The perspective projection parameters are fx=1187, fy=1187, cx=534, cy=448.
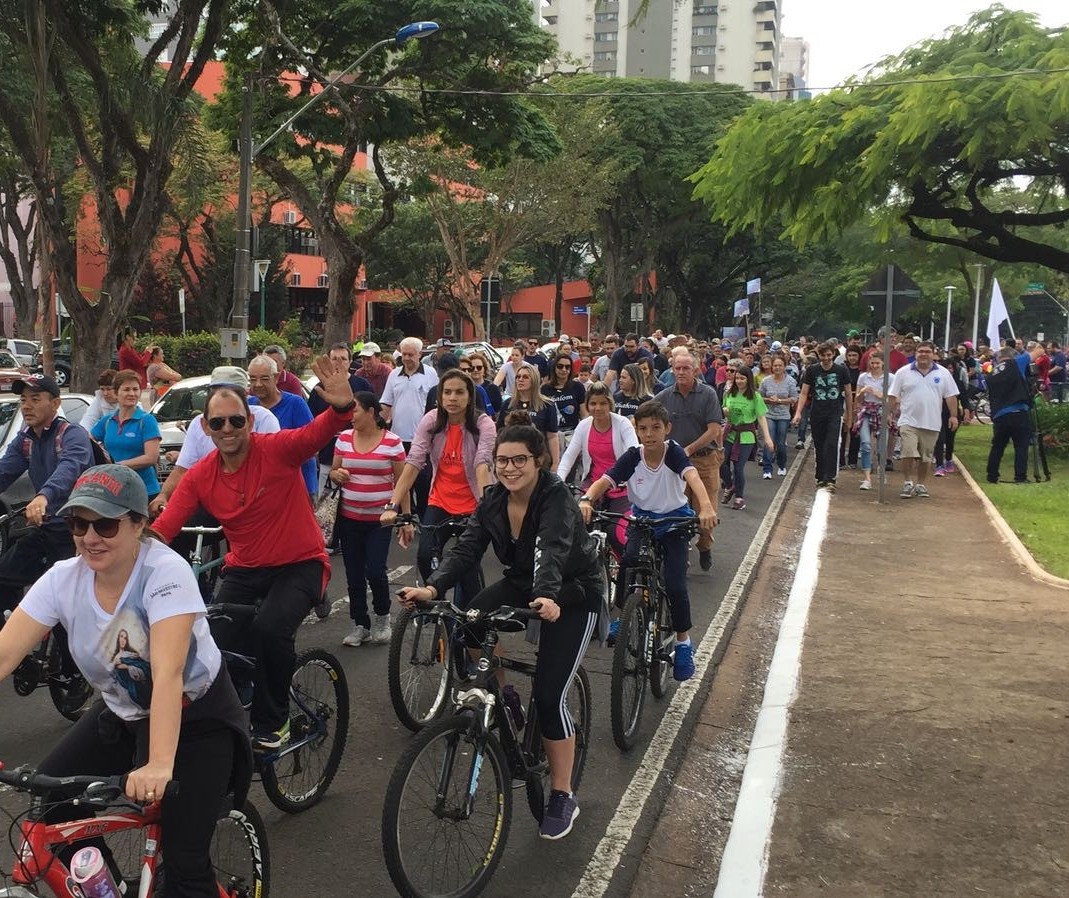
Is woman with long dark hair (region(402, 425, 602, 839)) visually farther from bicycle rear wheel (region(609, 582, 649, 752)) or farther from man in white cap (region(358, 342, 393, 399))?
man in white cap (region(358, 342, 393, 399))

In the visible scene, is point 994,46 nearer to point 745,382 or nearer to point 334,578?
point 745,382

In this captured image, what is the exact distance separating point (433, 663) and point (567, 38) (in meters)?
114

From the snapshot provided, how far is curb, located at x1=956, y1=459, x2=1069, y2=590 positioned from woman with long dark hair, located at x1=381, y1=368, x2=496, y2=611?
18.4ft

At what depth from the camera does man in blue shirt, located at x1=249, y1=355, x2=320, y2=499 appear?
7938 millimetres

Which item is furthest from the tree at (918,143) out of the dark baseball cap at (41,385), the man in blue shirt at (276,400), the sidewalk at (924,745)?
the dark baseball cap at (41,385)

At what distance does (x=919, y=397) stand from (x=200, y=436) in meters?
10.8

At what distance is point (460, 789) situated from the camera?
4086 millimetres

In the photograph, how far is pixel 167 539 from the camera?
427cm

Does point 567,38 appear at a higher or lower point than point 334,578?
higher

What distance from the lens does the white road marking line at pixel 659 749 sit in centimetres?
465

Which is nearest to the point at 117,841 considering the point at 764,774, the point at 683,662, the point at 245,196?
the point at 764,774

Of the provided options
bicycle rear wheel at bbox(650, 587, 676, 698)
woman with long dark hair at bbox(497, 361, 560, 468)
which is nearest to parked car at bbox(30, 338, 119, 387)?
woman with long dark hair at bbox(497, 361, 560, 468)

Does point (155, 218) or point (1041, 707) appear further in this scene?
point (155, 218)

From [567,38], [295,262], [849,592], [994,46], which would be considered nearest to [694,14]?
[567,38]
